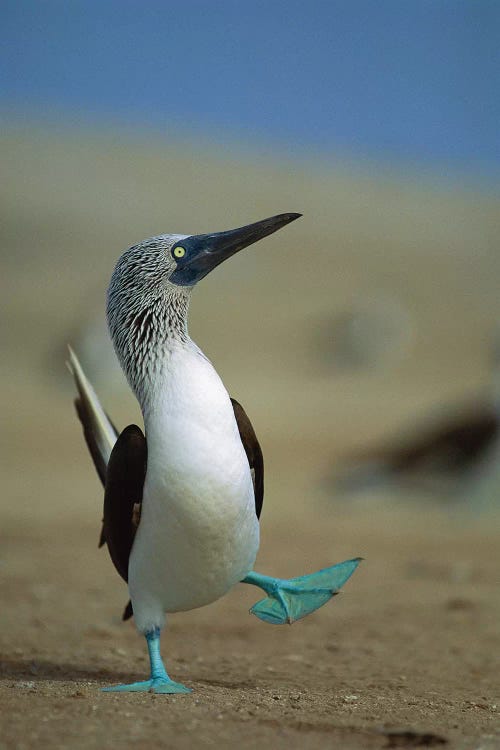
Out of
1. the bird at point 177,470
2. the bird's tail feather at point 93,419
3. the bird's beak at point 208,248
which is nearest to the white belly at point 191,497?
the bird at point 177,470

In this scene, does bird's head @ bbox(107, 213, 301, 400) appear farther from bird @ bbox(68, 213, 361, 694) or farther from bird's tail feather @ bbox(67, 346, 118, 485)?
bird's tail feather @ bbox(67, 346, 118, 485)

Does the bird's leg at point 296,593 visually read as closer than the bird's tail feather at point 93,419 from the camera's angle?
Yes

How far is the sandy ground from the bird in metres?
0.48

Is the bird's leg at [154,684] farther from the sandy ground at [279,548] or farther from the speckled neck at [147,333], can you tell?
the speckled neck at [147,333]

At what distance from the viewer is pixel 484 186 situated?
69875mm

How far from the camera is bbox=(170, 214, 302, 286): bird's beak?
4945 millimetres

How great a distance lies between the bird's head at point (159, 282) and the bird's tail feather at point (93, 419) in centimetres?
65

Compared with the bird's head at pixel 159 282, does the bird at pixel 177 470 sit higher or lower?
lower

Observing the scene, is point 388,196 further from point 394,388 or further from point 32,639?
point 32,639

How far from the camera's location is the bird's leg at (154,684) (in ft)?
15.0

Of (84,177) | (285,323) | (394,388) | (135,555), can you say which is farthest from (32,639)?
(84,177)

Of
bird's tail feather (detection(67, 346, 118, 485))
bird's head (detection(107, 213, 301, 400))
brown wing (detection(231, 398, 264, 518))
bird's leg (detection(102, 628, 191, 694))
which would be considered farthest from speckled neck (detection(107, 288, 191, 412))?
bird's leg (detection(102, 628, 191, 694))

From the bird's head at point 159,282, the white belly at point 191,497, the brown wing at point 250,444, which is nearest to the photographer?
the white belly at point 191,497

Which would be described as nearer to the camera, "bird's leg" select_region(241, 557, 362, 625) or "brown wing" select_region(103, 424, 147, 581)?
"brown wing" select_region(103, 424, 147, 581)
